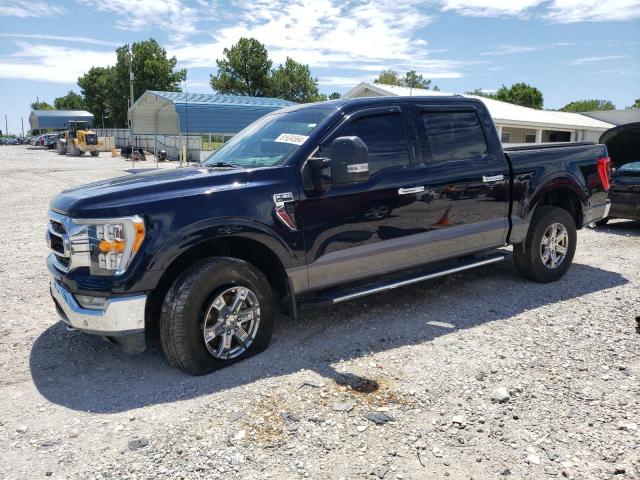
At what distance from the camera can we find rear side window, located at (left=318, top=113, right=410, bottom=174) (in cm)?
452

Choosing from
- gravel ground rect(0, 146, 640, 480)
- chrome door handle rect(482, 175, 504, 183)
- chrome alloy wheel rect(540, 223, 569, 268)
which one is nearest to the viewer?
gravel ground rect(0, 146, 640, 480)

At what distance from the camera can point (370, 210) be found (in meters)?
4.43

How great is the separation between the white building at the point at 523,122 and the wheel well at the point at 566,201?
1561 centimetres

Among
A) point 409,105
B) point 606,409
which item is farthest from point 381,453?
point 409,105

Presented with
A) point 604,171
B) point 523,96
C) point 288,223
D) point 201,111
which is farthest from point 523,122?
point 523,96

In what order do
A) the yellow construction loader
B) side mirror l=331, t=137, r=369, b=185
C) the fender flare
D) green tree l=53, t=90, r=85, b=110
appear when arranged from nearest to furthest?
side mirror l=331, t=137, r=369, b=185
the fender flare
the yellow construction loader
green tree l=53, t=90, r=85, b=110

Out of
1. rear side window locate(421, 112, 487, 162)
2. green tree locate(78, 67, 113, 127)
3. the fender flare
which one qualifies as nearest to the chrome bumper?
rear side window locate(421, 112, 487, 162)

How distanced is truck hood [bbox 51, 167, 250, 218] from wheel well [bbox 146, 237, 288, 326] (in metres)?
0.44

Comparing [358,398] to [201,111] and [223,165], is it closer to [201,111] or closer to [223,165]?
[223,165]

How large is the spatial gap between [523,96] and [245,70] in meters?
36.3

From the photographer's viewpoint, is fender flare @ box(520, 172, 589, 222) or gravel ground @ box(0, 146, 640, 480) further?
fender flare @ box(520, 172, 589, 222)

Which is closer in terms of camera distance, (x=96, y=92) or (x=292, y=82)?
(x=292, y=82)

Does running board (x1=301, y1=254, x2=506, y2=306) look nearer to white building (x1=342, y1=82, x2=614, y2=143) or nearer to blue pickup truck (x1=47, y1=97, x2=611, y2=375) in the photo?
blue pickup truck (x1=47, y1=97, x2=611, y2=375)

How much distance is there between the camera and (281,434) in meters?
3.13
